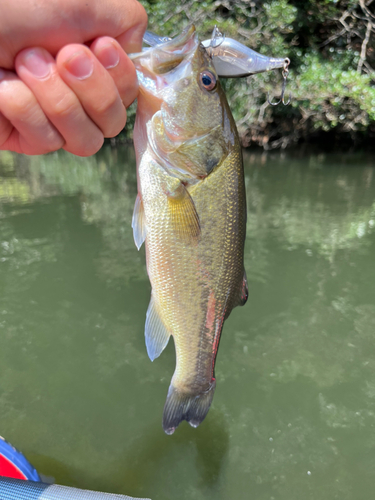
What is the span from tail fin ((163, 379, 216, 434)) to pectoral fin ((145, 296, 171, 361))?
0.21m

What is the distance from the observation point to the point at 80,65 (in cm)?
89

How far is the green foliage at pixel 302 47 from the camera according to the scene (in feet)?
35.4

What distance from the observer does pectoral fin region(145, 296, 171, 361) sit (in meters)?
1.56

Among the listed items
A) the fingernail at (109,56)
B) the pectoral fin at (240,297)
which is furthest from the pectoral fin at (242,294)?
the fingernail at (109,56)

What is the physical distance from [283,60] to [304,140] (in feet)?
54.6

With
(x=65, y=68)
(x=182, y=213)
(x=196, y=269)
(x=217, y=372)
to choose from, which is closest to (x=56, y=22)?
(x=65, y=68)

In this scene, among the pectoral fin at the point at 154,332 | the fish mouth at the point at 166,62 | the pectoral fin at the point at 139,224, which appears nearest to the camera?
the fish mouth at the point at 166,62

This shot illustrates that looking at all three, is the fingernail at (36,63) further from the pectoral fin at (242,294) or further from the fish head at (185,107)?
the pectoral fin at (242,294)

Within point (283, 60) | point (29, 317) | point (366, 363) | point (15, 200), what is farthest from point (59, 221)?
point (283, 60)

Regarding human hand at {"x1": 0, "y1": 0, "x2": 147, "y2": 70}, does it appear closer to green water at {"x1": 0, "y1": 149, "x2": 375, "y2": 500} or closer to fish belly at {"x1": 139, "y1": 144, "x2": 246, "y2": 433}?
fish belly at {"x1": 139, "y1": 144, "x2": 246, "y2": 433}

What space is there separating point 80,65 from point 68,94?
8cm

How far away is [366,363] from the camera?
307 cm

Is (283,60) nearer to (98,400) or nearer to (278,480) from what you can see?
(278,480)

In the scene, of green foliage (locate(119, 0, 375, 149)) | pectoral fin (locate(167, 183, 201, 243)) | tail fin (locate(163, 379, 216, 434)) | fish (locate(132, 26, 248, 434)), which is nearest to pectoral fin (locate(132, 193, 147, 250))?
fish (locate(132, 26, 248, 434))
